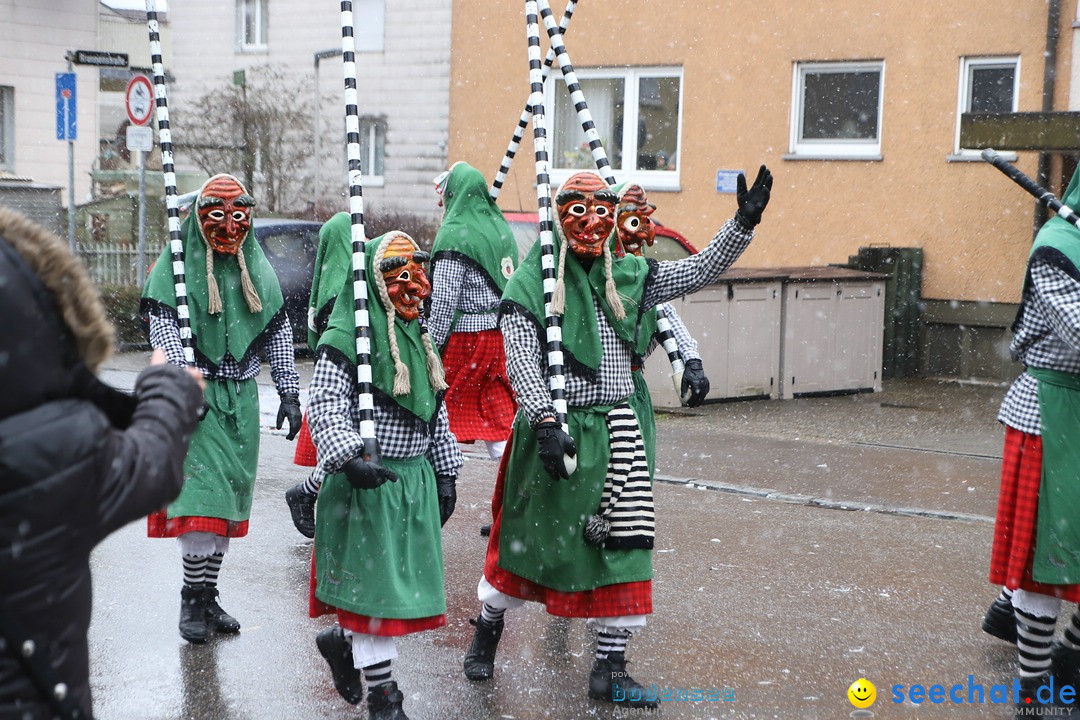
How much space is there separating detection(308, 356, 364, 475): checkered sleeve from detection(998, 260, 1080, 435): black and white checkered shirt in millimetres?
2285

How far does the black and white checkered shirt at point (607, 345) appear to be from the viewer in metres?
4.66

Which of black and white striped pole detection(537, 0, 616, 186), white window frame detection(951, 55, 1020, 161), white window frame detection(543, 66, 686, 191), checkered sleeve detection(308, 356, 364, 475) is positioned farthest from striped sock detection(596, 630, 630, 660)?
white window frame detection(543, 66, 686, 191)

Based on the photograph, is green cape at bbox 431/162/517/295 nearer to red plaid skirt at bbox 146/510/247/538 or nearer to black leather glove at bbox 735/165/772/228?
red plaid skirt at bbox 146/510/247/538

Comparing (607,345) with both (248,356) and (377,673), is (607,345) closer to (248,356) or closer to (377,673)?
(377,673)

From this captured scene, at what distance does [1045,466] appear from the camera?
179 inches

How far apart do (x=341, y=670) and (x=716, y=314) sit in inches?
299

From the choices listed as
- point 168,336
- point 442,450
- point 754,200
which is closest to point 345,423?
point 442,450

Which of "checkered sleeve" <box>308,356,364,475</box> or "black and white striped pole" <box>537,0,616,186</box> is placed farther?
"black and white striped pole" <box>537,0,616,186</box>

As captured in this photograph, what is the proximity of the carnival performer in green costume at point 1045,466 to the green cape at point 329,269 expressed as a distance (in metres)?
3.24

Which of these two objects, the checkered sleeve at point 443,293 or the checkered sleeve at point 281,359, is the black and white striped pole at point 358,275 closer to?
the checkered sleeve at point 281,359

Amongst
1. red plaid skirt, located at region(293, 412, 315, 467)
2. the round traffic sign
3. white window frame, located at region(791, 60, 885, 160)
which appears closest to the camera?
red plaid skirt, located at region(293, 412, 315, 467)

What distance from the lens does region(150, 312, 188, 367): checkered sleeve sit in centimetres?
534

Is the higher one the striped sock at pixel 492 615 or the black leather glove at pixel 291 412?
the black leather glove at pixel 291 412

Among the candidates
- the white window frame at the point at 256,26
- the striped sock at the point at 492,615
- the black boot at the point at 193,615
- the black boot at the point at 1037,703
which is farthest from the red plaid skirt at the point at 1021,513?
the white window frame at the point at 256,26
